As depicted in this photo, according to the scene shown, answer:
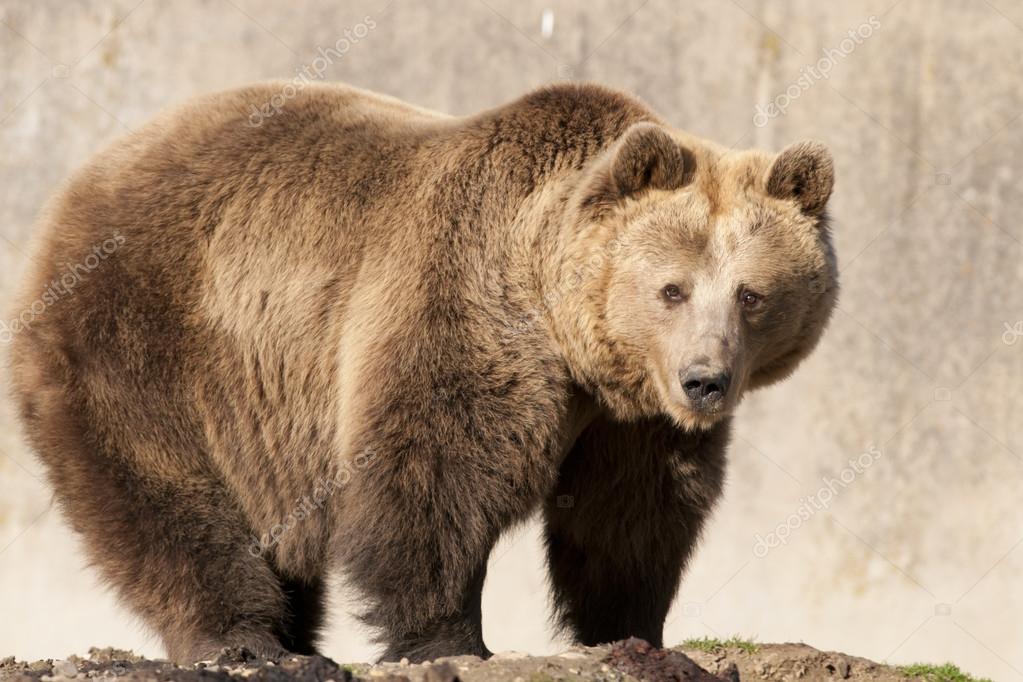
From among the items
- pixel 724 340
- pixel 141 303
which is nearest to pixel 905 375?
pixel 724 340

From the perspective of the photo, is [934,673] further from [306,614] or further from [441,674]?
[441,674]

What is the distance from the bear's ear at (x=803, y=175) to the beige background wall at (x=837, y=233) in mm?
5900

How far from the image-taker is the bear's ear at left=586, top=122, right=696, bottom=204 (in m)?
5.37

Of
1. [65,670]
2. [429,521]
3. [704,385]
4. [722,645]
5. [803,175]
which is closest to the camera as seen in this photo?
[65,670]

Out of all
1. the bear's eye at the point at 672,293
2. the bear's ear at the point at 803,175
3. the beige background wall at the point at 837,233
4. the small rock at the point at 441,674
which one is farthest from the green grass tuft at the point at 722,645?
the beige background wall at the point at 837,233

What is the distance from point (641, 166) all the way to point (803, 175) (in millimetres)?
682

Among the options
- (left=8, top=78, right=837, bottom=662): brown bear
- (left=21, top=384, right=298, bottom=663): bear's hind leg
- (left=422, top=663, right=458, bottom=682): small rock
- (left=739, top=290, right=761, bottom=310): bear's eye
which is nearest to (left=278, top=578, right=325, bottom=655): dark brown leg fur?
(left=8, top=78, right=837, bottom=662): brown bear

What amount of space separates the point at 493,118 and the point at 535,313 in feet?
2.98

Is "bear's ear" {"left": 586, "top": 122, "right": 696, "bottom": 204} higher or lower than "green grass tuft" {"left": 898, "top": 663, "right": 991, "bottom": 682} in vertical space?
higher

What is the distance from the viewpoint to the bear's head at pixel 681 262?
17.6 feet

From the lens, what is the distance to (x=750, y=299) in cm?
538

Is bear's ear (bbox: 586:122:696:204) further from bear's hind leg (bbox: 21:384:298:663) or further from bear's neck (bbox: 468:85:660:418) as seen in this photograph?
bear's hind leg (bbox: 21:384:298:663)

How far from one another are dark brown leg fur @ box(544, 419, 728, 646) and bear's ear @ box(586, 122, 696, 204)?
1.00 metres

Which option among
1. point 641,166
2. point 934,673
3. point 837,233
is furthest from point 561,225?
point 837,233
